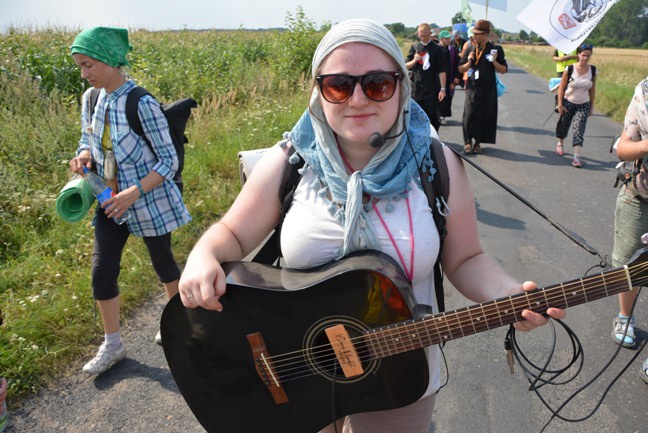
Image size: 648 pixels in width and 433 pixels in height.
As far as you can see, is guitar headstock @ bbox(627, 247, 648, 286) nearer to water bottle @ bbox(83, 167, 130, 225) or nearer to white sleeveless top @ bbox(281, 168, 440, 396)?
white sleeveless top @ bbox(281, 168, 440, 396)

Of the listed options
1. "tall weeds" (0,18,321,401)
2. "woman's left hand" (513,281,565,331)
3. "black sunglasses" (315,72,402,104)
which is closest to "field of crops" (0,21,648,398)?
"tall weeds" (0,18,321,401)

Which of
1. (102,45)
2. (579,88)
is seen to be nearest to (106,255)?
(102,45)

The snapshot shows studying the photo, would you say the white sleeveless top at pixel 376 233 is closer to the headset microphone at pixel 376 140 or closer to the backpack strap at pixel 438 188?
the backpack strap at pixel 438 188

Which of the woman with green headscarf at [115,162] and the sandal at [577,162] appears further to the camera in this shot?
the sandal at [577,162]

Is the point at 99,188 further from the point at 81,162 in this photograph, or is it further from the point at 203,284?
the point at 203,284

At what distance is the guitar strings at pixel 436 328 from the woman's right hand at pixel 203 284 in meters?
0.29

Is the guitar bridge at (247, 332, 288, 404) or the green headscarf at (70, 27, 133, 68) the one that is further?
the green headscarf at (70, 27, 133, 68)

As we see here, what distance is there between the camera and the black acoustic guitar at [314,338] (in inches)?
57.6

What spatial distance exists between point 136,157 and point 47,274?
5.04ft

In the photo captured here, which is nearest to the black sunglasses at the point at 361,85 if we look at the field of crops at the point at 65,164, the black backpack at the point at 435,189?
the black backpack at the point at 435,189

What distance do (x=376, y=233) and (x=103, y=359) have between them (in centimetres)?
215

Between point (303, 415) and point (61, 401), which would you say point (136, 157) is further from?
point (303, 415)

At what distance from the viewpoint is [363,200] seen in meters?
1.56

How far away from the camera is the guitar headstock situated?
1.31m
